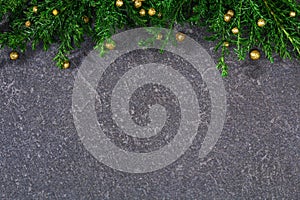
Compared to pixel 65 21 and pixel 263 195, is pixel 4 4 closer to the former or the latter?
pixel 65 21

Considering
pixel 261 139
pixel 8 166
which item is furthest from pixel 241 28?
pixel 8 166

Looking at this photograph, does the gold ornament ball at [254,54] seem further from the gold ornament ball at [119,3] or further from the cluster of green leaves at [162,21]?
the gold ornament ball at [119,3]

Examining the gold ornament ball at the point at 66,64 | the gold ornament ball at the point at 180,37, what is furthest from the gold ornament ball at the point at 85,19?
the gold ornament ball at the point at 180,37

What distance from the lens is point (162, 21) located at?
1.11 meters

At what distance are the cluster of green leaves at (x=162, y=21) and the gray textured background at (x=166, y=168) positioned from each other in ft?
0.19

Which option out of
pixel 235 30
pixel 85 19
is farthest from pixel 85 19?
pixel 235 30

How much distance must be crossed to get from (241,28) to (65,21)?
38 centimetres

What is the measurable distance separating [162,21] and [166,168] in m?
0.33

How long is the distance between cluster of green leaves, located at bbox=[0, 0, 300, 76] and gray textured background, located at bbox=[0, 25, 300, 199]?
0.06 metres

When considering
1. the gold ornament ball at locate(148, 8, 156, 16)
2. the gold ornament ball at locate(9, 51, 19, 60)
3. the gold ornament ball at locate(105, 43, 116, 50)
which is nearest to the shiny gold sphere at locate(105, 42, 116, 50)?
the gold ornament ball at locate(105, 43, 116, 50)

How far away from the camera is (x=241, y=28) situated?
111 cm

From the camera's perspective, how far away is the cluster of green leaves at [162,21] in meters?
1.08

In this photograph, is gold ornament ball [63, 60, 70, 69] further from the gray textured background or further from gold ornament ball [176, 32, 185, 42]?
gold ornament ball [176, 32, 185, 42]

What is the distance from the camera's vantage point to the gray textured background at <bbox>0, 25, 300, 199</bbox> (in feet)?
3.88
